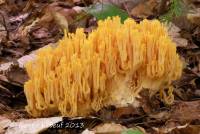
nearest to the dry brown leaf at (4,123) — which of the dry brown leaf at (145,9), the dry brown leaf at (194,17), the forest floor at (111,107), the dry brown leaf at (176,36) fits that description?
the forest floor at (111,107)

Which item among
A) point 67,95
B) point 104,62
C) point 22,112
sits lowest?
point 22,112

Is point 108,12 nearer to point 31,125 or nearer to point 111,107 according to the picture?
point 111,107

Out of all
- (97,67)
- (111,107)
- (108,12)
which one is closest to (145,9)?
(108,12)

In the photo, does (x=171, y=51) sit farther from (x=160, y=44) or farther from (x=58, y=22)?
(x=58, y=22)

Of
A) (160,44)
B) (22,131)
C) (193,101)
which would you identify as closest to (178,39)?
(193,101)

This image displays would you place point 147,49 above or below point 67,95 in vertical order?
above

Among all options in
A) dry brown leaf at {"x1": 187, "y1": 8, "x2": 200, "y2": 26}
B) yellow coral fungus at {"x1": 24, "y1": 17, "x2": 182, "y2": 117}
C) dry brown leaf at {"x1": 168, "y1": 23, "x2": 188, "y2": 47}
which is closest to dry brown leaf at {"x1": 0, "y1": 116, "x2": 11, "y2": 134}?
yellow coral fungus at {"x1": 24, "y1": 17, "x2": 182, "y2": 117}

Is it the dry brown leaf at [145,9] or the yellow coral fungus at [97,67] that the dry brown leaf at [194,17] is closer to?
the dry brown leaf at [145,9]

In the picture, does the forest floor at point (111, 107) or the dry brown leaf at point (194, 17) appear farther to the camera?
the dry brown leaf at point (194, 17)
